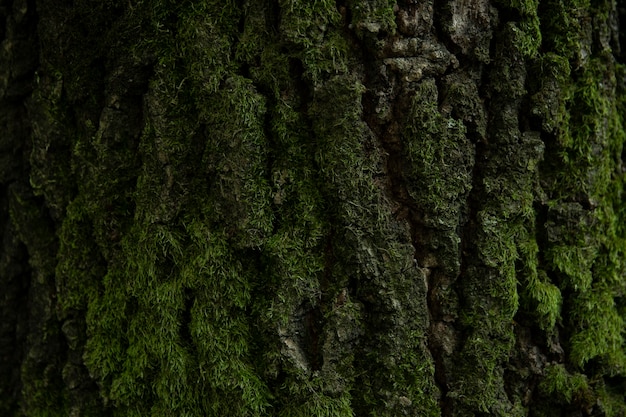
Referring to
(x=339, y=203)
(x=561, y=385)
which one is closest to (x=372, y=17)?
(x=339, y=203)

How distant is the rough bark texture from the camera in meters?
1.51

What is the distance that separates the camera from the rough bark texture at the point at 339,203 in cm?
151

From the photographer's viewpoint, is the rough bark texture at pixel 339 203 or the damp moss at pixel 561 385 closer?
the rough bark texture at pixel 339 203

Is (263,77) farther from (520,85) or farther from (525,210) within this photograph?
(525,210)

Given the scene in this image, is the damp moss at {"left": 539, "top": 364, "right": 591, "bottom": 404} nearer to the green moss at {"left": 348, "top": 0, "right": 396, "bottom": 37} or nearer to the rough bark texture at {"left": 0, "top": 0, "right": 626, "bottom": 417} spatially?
the rough bark texture at {"left": 0, "top": 0, "right": 626, "bottom": 417}

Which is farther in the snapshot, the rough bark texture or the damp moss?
the damp moss

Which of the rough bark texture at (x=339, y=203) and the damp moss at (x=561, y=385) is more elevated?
the rough bark texture at (x=339, y=203)

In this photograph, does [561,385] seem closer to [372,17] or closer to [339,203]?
[339,203]

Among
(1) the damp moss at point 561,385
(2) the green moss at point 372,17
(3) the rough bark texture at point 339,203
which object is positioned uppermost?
(2) the green moss at point 372,17

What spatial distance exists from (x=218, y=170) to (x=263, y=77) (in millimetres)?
268

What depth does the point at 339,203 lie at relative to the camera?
1.50 meters

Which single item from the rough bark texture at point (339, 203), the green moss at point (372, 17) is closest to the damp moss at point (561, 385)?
the rough bark texture at point (339, 203)

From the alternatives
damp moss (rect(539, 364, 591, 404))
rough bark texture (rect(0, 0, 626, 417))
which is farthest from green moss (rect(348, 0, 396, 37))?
damp moss (rect(539, 364, 591, 404))

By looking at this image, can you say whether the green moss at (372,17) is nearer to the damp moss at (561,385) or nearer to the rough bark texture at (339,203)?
the rough bark texture at (339,203)
